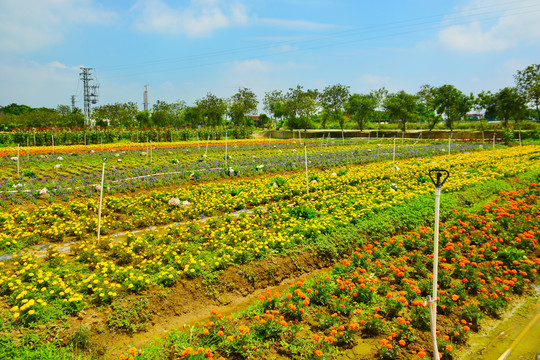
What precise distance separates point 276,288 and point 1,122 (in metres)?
60.9

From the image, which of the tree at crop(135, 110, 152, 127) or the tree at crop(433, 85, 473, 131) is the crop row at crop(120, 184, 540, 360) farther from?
the tree at crop(135, 110, 152, 127)

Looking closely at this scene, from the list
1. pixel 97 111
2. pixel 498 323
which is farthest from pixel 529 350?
pixel 97 111

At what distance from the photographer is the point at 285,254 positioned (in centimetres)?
646

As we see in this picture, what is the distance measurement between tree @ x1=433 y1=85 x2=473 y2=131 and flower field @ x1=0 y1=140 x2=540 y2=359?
115 feet

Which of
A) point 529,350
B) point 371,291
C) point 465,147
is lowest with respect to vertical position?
point 529,350

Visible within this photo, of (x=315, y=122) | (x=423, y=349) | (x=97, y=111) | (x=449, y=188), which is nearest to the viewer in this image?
(x=423, y=349)

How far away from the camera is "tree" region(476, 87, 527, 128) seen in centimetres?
4022

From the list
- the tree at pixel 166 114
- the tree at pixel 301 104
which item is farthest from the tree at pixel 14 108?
the tree at pixel 301 104

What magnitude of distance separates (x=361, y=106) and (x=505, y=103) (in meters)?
17.8

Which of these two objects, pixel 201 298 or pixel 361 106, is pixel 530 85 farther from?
pixel 201 298

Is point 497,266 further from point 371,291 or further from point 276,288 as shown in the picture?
point 276,288

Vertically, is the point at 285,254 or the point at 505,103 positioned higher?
the point at 505,103

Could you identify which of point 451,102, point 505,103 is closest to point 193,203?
point 451,102

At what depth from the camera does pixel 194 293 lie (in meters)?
5.40
